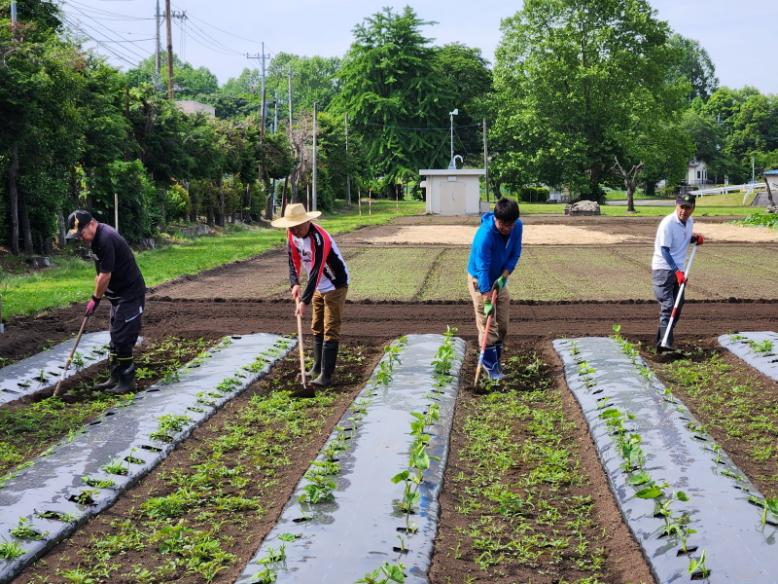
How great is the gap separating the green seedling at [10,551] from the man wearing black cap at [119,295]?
13.1ft

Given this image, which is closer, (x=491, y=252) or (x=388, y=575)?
(x=388, y=575)

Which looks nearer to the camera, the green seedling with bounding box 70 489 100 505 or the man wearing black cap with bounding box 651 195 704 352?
the green seedling with bounding box 70 489 100 505

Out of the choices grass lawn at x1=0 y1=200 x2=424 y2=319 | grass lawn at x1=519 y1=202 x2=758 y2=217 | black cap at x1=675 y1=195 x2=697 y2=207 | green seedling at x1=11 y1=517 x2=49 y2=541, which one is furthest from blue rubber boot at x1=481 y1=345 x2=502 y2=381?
grass lawn at x1=519 y1=202 x2=758 y2=217

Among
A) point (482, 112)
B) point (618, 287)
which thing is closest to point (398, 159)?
point (482, 112)

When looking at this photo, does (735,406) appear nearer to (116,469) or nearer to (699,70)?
(116,469)

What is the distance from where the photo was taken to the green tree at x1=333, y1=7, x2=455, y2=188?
76562mm

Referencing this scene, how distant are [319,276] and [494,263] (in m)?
1.68

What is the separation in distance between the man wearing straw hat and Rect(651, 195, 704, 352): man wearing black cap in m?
3.61

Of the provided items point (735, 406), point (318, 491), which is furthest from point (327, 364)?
point (735, 406)

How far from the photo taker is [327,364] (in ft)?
30.8

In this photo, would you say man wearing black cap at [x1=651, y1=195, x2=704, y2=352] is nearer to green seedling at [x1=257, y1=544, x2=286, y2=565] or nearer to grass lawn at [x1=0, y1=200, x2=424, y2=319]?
green seedling at [x1=257, y1=544, x2=286, y2=565]

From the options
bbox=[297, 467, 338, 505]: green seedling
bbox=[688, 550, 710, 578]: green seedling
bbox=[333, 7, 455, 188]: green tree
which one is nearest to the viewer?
bbox=[688, 550, 710, 578]: green seedling

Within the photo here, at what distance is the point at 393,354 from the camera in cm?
971

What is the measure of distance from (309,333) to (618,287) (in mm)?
7261
